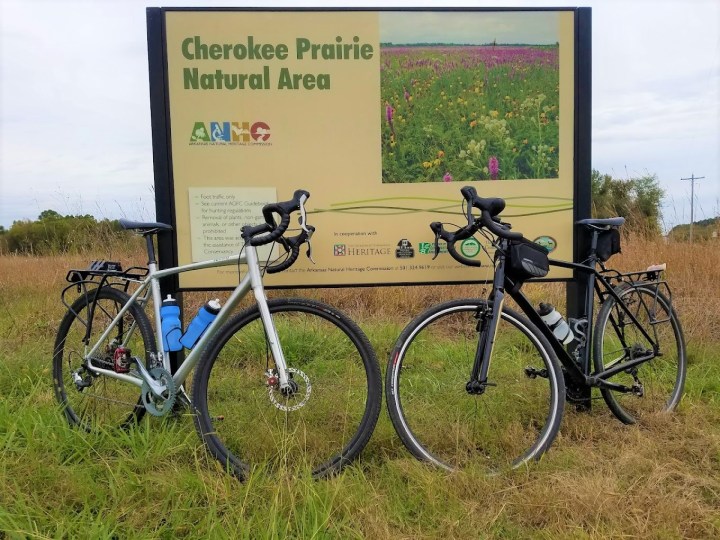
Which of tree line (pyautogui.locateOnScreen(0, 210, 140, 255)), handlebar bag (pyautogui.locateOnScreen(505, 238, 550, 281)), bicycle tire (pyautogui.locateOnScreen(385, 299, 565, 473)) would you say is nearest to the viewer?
bicycle tire (pyautogui.locateOnScreen(385, 299, 565, 473))

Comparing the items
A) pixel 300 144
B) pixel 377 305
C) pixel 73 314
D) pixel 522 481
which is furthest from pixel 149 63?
pixel 377 305

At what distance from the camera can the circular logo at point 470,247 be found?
3.22 metres

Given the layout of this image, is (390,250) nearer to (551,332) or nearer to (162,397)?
(551,332)

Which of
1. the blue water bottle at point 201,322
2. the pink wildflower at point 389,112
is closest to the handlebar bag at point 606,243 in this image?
the pink wildflower at point 389,112

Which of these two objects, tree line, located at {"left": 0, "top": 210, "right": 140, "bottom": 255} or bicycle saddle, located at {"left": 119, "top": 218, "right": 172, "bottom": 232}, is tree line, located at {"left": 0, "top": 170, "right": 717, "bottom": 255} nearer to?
tree line, located at {"left": 0, "top": 210, "right": 140, "bottom": 255}

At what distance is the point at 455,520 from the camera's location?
2000 millimetres

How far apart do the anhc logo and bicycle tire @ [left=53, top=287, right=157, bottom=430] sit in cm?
105

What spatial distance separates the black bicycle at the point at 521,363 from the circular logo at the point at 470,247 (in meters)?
0.23

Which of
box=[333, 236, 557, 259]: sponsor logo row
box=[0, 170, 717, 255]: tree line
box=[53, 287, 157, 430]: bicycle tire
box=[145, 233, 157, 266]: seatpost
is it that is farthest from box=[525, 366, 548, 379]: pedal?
box=[0, 170, 717, 255]: tree line

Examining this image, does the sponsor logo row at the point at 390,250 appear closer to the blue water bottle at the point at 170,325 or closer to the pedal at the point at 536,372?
the pedal at the point at 536,372

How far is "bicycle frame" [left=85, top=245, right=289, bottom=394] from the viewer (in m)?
2.39

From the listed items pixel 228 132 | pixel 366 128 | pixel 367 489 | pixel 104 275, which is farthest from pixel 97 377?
pixel 366 128

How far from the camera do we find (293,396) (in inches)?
94.7

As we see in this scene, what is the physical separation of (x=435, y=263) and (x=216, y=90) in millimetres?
1699
